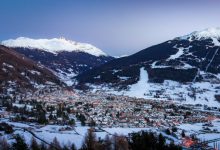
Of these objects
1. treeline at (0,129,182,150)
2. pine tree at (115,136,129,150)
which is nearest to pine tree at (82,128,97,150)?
treeline at (0,129,182,150)

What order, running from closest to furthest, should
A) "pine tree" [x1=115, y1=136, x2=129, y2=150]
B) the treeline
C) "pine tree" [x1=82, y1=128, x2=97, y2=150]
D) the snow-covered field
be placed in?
the treeline, "pine tree" [x1=115, y1=136, x2=129, y2=150], "pine tree" [x1=82, y1=128, x2=97, y2=150], the snow-covered field

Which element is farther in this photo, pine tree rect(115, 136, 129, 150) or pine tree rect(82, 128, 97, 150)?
pine tree rect(82, 128, 97, 150)

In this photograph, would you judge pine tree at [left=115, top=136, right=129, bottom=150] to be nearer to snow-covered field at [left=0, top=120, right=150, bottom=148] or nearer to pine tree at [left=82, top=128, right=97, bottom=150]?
pine tree at [left=82, top=128, right=97, bottom=150]

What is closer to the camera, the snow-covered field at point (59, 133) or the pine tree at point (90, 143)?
the pine tree at point (90, 143)

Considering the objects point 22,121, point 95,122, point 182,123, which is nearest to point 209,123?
point 182,123

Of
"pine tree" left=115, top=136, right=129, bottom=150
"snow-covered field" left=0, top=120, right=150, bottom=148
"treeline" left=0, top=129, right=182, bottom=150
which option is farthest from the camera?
"snow-covered field" left=0, top=120, right=150, bottom=148

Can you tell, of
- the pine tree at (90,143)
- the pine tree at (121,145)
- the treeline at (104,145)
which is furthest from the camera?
the pine tree at (90,143)

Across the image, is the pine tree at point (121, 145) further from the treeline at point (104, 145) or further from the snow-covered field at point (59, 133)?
the snow-covered field at point (59, 133)

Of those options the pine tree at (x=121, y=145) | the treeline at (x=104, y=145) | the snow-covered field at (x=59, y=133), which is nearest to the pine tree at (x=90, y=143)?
the treeline at (x=104, y=145)

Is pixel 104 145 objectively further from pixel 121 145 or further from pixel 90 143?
pixel 121 145

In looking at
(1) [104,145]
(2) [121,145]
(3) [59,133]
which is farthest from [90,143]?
(3) [59,133]

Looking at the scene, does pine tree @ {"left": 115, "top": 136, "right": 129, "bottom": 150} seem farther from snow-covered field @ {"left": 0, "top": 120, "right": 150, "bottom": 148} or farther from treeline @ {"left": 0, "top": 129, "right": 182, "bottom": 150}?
snow-covered field @ {"left": 0, "top": 120, "right": 150, "bottom": 148}
